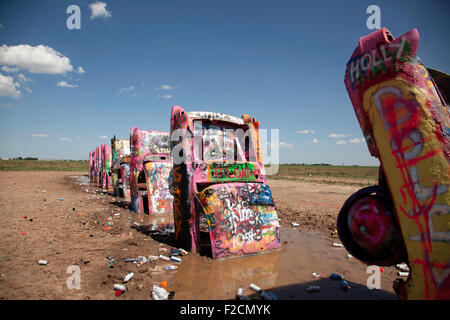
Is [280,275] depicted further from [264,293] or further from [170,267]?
[170,267]

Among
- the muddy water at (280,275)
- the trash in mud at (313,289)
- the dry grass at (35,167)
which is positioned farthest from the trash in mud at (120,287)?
the dry grass at (35,167)

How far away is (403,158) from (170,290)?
302cm

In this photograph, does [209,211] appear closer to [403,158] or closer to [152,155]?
[403,158]

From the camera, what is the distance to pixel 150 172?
8.20 metres

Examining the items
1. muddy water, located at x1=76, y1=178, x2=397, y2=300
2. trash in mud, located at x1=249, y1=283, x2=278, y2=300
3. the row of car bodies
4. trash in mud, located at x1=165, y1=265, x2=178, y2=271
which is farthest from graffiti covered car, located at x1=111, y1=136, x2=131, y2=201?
trash in mud, located at x1=249, y1=283, x2=278, y2=300

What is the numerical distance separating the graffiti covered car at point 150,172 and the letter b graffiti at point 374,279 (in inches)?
251

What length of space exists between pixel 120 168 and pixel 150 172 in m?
4.17

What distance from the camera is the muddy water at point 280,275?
306cm

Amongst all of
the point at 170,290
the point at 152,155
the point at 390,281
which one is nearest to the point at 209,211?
the point at 170,290

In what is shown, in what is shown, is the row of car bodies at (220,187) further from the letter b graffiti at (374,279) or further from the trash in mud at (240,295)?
the letter b graffiti at (374,279)

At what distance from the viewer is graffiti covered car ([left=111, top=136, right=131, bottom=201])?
11127 millimetres

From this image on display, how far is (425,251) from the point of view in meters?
1.56

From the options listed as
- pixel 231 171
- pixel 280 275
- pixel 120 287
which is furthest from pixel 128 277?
pixel 231 171

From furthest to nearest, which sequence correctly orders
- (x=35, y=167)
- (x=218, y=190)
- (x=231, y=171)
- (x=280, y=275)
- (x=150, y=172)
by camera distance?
(x=35, y=167), (x=150, y=172), (x=231, y=171), (x=218, y=190), (x=280, y=275)
